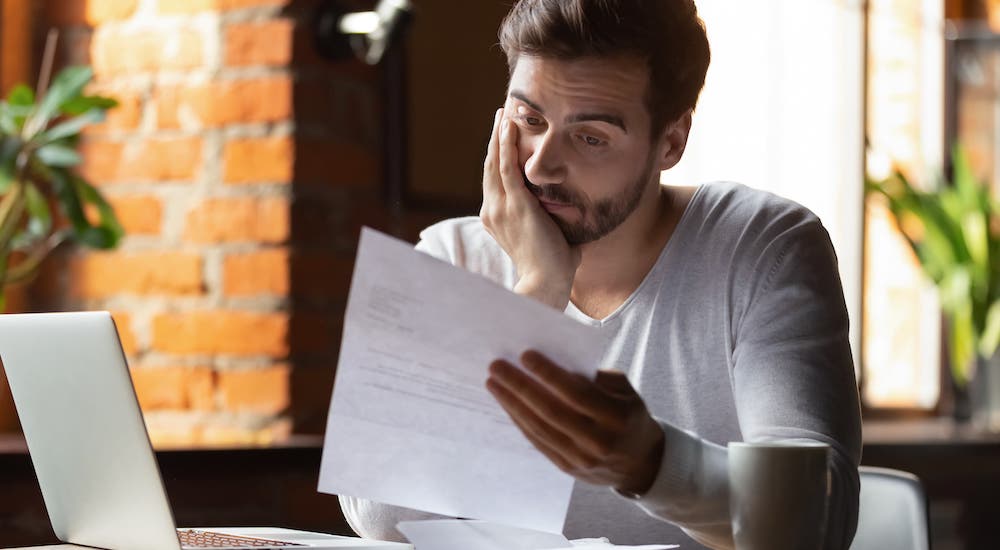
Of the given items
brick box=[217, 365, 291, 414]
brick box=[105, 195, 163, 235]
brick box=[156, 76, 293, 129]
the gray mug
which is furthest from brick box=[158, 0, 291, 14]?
the gray mug

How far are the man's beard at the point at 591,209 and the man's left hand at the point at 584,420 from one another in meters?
Answer: 0.46

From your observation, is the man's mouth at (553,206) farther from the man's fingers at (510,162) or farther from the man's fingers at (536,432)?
the man's fingers at (536,432)

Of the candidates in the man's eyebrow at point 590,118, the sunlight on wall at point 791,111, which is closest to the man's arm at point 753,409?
the man's eyebrow at point 590,118

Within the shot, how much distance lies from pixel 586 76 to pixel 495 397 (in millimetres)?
531

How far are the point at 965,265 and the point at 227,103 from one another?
2.01m

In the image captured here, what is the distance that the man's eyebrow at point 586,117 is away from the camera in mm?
1433

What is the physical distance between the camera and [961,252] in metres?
3.34

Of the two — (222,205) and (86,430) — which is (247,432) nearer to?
(222,205)

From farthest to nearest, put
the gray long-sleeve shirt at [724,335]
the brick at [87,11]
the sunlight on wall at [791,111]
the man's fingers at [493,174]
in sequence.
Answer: the sunlight on wall at [791,111], the brick at [87,11], the man's fingers at [493,174], the gray long-sleeve shirt at [724,335]

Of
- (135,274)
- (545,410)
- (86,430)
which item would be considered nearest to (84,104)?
(135,274)

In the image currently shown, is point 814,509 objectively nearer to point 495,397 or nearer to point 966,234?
point 495,397

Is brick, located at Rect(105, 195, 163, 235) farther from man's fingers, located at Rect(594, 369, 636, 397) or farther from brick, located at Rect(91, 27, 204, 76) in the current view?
man's fingers, located at Rect(594, 369, 636, 397)

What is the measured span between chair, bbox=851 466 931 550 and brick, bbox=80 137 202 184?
1.16 metres

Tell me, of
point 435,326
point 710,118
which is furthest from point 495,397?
point 710,118
